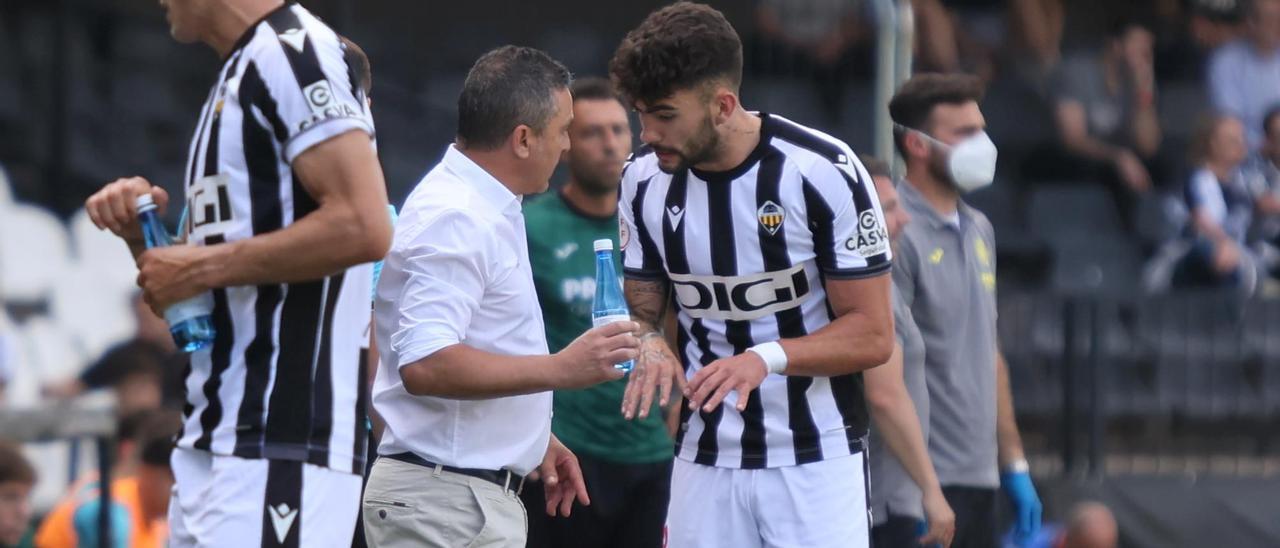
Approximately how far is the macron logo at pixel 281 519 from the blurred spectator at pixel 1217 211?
8165 millimetres

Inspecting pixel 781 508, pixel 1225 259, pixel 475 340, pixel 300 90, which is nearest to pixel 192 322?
pixel 300 90

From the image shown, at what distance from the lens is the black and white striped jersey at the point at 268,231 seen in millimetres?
3344

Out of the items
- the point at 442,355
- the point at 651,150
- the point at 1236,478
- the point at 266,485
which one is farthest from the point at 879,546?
the point at 1236,478

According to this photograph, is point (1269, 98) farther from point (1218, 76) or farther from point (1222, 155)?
point (1222, 155)

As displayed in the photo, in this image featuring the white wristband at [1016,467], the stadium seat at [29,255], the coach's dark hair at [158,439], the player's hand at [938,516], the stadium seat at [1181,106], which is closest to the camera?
the player's hand at [938,516]

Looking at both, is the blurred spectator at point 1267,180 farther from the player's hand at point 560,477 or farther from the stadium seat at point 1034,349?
the player's hand at point 560,477

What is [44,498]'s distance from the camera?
329 inches

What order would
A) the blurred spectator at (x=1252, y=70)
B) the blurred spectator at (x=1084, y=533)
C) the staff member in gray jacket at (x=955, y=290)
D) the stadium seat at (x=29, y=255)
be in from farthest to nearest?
the blurred spectator at (x=1252, y=70) < the stadium seat at (x=29, y=255) < the blurred spectator at (x=1084, y=533) < the staff member in gray jacket at (x=955, y=290)

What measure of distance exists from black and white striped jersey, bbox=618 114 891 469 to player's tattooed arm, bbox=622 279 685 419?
87 mm

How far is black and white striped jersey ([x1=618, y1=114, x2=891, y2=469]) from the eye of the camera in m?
4.21

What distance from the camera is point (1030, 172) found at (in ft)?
40.8

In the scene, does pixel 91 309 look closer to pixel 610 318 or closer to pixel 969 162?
pixel 969 162

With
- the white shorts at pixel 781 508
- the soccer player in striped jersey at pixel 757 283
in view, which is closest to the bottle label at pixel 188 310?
the soccer player in striped jersey at pixel 757 283

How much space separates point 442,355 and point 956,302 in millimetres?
2037
